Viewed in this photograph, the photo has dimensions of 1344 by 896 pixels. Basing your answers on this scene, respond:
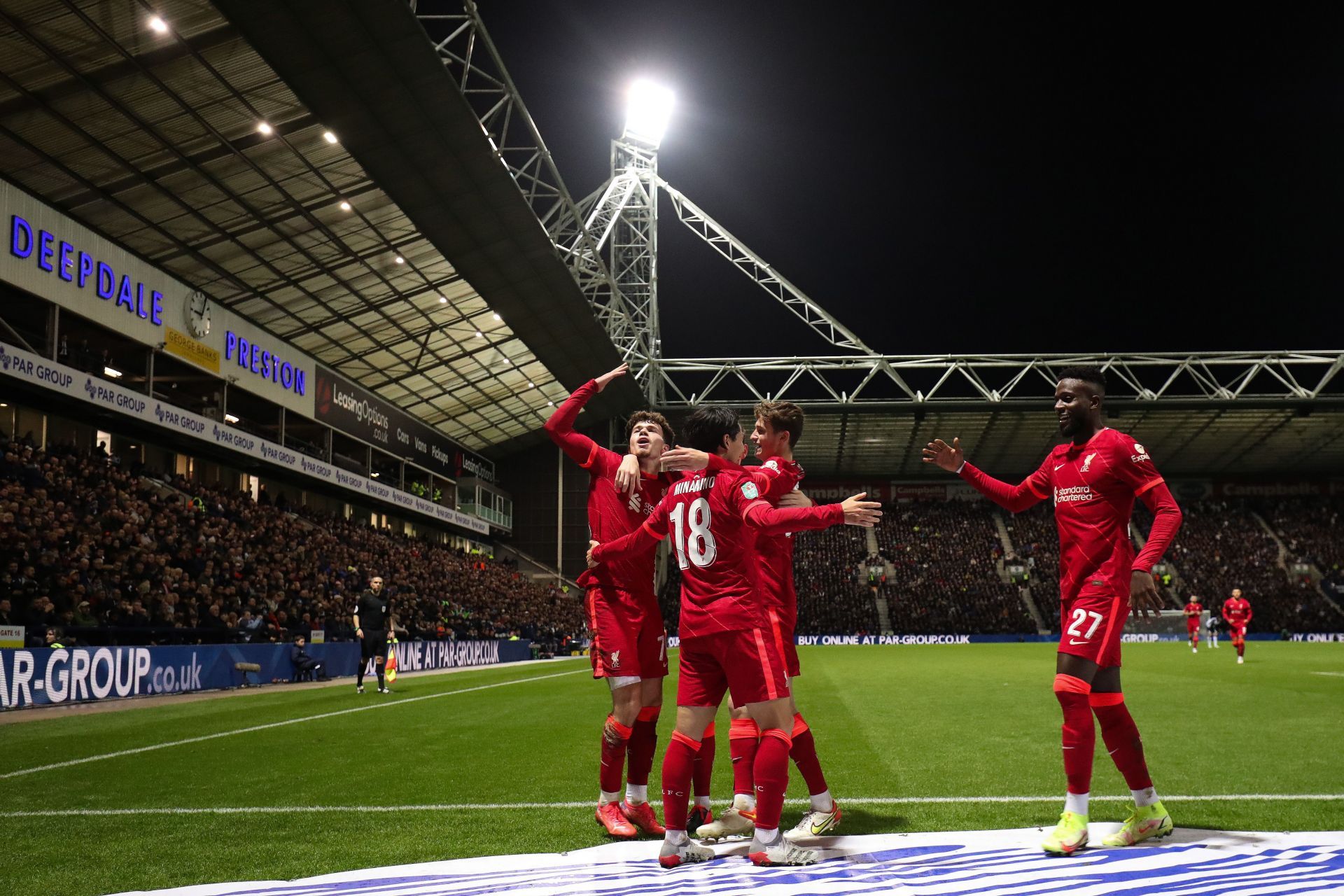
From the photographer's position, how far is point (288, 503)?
110 ft

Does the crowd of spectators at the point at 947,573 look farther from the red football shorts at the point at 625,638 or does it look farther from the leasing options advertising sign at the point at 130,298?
the red football shorts at the point at 625,638

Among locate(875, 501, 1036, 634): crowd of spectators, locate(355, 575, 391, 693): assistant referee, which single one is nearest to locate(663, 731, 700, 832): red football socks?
locate(355, 575, 391, 693): assistant referee

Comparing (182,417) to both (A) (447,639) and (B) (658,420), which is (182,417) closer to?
(A) (447,639)

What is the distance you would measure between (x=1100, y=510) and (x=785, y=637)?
178 cm

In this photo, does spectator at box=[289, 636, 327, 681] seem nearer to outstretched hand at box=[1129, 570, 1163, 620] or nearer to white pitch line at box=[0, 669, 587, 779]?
white pitch line at box=[0, 669, 587, 779]

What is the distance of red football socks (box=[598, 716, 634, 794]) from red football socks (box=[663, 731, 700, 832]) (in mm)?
850

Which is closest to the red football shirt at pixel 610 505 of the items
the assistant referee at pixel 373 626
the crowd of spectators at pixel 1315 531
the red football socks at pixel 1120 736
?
the red football socks at pixel 1120 736

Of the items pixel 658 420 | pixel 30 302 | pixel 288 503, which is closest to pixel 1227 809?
pixel 658 420

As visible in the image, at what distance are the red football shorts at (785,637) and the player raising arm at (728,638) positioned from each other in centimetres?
27

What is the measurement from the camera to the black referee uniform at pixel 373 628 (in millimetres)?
16156

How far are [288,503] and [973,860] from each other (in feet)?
106

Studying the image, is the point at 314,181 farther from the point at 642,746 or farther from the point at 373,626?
the point at 642,746

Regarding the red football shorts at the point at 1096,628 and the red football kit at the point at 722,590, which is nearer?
the red football kit at the point at 722,590

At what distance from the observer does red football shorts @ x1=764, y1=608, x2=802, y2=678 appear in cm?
517
